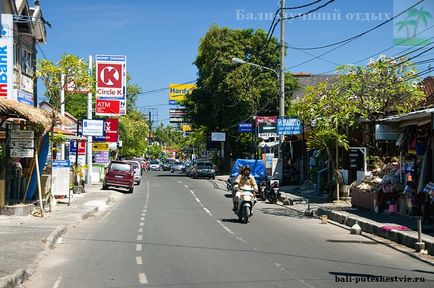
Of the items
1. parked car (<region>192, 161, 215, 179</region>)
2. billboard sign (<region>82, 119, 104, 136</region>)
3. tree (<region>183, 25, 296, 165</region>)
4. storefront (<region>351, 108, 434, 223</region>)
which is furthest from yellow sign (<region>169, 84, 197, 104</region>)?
storefront (<region>351, 108, 434, 223</region>)

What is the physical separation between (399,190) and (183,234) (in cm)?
780

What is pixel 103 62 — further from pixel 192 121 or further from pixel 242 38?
pixel 192 121

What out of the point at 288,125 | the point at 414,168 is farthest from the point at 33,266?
the point at 288,125

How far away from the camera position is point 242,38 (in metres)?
55.3

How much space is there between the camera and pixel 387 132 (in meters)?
18.5

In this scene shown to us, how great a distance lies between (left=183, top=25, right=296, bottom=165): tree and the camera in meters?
51.7

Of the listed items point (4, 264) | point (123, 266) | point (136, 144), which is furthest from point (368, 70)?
point (136, 144)

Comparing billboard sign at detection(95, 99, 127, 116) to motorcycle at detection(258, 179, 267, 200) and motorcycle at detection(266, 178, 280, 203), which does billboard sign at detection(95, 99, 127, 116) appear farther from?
motorcycle at detection(266, 178, 280, 203)

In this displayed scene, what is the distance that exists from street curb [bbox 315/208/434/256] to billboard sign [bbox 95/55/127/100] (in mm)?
16893

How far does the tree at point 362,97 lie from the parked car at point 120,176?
1614 centimetres

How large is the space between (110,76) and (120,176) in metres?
6.33

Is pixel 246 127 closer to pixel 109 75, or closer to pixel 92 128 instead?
pixel 109 75

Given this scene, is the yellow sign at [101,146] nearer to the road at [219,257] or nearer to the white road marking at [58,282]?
the road at [219,257]

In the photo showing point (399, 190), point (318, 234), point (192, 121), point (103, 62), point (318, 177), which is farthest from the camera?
point (192, 121)
